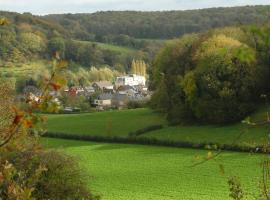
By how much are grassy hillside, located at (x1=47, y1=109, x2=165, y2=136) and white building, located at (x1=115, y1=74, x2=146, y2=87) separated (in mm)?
53529

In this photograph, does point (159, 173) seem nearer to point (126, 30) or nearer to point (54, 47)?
point (54, 47)

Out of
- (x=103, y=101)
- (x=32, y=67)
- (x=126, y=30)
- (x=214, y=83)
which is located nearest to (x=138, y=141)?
(x=214, y=83)

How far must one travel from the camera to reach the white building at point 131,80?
11900 centimetres

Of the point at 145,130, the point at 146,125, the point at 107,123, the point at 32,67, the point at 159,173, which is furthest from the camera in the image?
the point at 107,123

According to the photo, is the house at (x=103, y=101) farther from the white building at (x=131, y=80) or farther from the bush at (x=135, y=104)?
the white building at (x=131, y=80)

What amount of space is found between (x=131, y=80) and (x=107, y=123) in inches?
2797

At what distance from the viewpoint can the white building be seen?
119 m

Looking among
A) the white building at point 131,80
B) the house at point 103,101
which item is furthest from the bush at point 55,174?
the white building at point 131,80

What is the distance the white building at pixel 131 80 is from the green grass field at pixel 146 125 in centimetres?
5410

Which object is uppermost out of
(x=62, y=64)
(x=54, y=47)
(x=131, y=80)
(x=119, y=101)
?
(x=62, y=64)

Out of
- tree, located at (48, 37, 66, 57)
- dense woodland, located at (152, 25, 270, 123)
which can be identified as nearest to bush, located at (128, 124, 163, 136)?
dense woodland, located at (152, 25, 270, 123)

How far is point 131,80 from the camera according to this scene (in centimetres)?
12388

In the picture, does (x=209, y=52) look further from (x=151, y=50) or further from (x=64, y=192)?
(x=151, y=50)

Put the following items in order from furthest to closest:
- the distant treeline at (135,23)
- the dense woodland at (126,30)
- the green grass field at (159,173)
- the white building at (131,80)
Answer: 1. the distant treeline at (135,23)
2. the dense woodland at (126,30)
3. the white building at (131,80)
4. the green grass field at (159,173)
